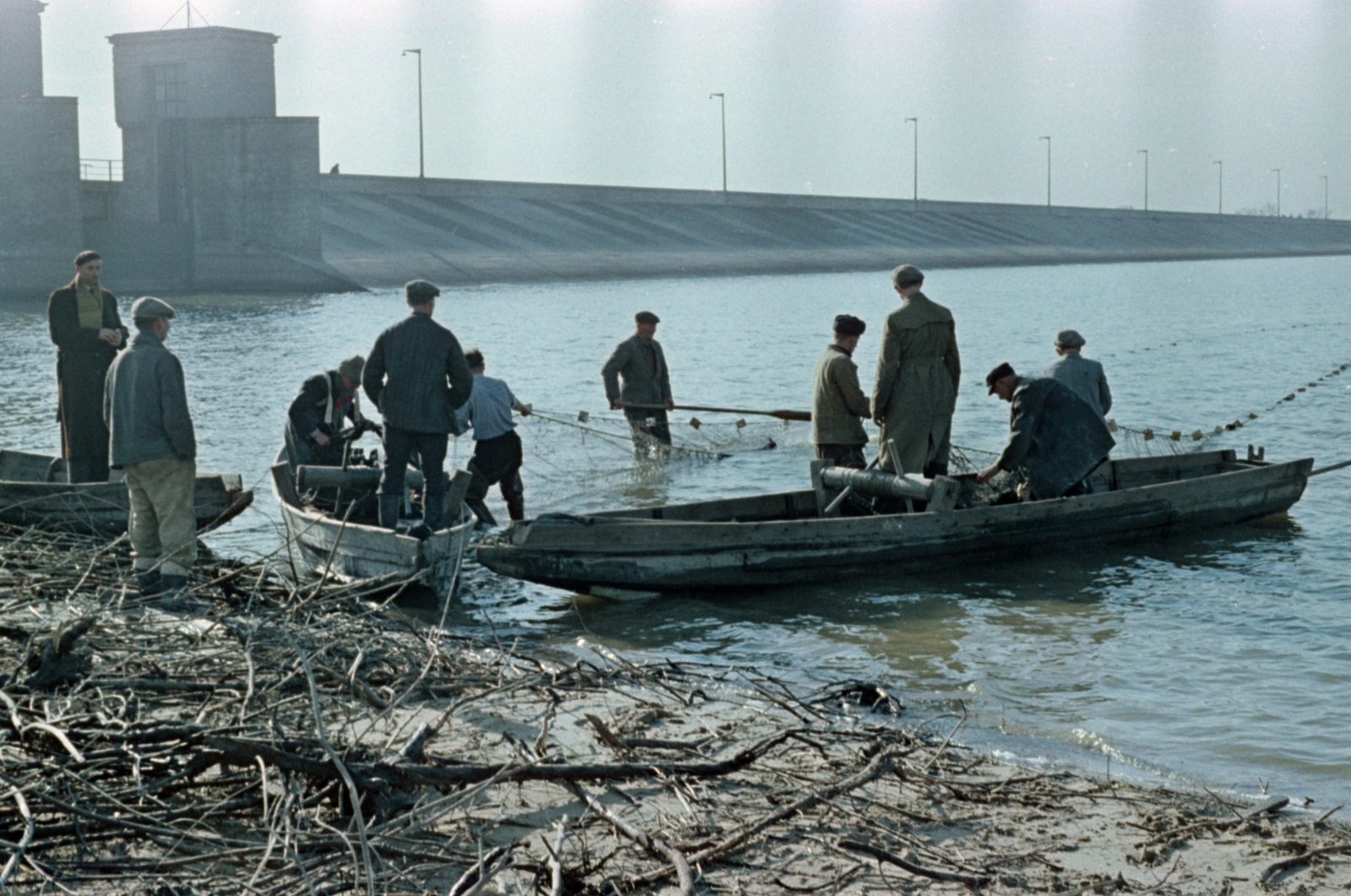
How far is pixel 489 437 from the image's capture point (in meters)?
10.8

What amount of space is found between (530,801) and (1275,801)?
9.87 ft

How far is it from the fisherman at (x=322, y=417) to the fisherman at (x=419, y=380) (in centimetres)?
100

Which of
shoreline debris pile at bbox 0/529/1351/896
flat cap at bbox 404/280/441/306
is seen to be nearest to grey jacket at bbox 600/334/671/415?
flat cap at bbox 404/280/441/306

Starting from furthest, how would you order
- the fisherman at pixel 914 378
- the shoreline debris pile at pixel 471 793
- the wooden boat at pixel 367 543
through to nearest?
the fisherman at pixel 914 378 → the wooden boat at pixel 367 543 → the shoreline debris pile at pixel 471 793

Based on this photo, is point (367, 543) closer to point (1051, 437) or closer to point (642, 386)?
point (1051, 437)

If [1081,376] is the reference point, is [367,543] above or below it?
below

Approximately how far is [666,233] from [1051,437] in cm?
7267

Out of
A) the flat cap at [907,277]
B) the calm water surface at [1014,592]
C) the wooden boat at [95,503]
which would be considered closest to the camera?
the calm water surface at [1014,592]

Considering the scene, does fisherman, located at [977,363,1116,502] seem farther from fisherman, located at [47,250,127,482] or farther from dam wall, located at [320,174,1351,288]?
dam wall, located at [320,174,1351,288]

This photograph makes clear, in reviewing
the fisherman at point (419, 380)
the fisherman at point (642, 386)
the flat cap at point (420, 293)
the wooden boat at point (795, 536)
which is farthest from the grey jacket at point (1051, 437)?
the fisherman at point (642, 386)

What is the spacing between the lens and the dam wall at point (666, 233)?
6662 cm

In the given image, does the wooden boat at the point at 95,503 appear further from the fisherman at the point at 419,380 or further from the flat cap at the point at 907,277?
the flat cap at the point at 907,277

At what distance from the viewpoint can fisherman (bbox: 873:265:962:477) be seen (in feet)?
32.0

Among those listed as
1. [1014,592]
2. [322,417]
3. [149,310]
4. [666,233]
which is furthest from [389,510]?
[666,233]
